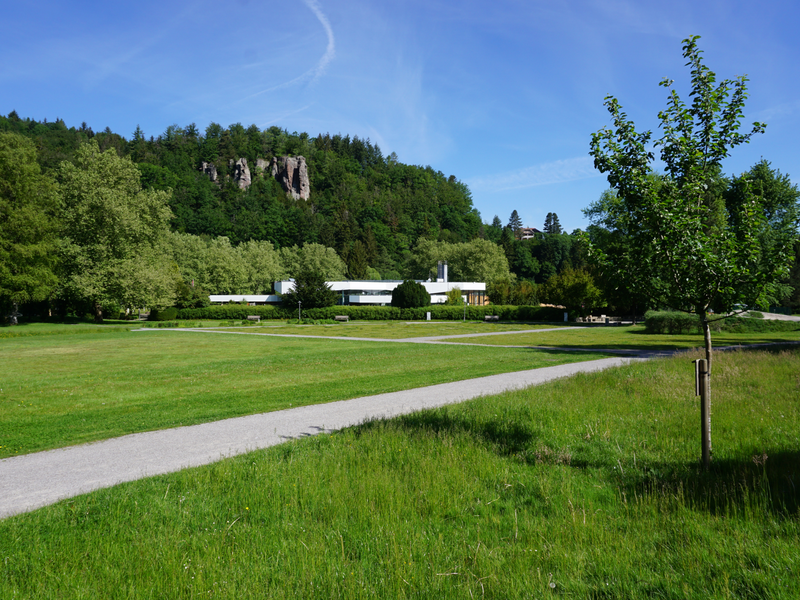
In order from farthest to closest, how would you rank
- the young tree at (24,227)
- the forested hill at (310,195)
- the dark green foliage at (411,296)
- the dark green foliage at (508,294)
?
1. the forested hill at (310,195)
2. the dark green foliage at (508,294)
3. the dark green foliage at (411,296)
4. the young tree at (24,227)

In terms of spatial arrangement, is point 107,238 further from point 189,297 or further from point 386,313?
point 386,313

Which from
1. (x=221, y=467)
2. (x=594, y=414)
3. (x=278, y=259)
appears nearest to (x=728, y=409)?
(x=594, y=414)

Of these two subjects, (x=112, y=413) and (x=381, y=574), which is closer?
(x=381, y=574)

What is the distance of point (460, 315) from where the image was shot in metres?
61.4

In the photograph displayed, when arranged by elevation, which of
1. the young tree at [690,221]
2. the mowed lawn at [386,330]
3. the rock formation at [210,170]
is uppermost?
the rock formation at [210,170]

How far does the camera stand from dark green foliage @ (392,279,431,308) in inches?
2505

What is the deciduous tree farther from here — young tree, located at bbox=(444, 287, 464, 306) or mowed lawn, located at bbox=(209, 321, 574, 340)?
young tree, located at bbox=(444, 287, 464, 306)

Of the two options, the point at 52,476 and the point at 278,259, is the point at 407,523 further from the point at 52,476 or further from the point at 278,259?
the point at 278,259

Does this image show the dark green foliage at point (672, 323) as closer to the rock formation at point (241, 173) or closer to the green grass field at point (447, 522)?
the green grass field at point (447, 522)

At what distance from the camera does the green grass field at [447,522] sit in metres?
3.66

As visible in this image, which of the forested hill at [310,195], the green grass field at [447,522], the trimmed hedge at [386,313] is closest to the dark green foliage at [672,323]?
the trimmed hedge at [386,313]

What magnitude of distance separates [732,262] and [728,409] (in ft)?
12.7

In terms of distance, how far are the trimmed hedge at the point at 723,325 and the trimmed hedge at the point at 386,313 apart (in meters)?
21.6

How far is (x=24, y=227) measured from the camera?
43188 millimetres
